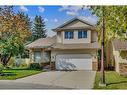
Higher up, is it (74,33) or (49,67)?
(74,33)

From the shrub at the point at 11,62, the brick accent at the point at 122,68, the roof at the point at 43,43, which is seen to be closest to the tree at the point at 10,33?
the shrub at the point at 11,62

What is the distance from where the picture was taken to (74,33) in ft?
97.5

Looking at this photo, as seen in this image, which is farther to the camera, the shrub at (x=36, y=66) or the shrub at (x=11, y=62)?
the shrub at (x=36, y=66)

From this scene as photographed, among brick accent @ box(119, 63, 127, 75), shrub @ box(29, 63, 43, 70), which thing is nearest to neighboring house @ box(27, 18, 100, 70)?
shrub @ box(29, 63, 43, 70)

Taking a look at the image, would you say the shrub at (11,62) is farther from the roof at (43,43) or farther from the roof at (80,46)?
the roof at (80,46)

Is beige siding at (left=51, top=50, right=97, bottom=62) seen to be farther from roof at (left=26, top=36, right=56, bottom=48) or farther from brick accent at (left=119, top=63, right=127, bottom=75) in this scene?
brick accent at (left=119, top=63, right=127, bottom=75)

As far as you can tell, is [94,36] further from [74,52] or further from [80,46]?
[74,52]

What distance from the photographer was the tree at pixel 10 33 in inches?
1009

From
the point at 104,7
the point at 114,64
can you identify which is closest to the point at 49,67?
the point at 114,64

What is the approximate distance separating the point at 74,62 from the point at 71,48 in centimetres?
122

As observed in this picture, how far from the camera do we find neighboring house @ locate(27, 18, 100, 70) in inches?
1121

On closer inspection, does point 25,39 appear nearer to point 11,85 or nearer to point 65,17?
point 65,17

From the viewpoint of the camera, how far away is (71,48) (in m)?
28.7

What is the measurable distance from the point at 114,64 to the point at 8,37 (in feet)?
30.9
